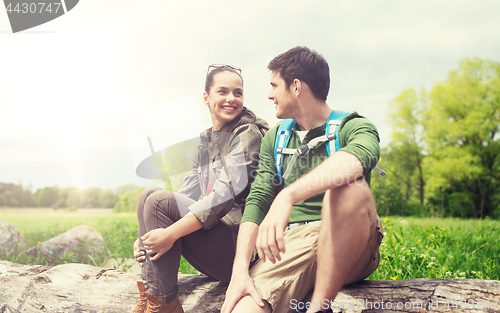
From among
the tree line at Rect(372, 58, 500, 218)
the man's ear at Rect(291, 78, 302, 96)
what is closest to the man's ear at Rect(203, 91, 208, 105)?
the man's ear at Rect(291, 78, 302, 96)

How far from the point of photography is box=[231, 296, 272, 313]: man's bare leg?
1528 mm

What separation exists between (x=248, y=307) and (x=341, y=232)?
58 centimetres

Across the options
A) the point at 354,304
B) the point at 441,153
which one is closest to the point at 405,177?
the point at 441,153

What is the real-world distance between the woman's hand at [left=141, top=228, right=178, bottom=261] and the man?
0.45 metres

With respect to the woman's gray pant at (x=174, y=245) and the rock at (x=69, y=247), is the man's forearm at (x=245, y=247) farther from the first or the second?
the rock at (x=69, y=247)

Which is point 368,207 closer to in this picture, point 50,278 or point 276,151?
point 276,151

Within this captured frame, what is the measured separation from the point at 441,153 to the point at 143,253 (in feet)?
60.6

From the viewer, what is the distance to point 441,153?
16.9m

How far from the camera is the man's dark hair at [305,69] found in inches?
78.6

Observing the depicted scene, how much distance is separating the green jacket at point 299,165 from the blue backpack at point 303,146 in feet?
0.10

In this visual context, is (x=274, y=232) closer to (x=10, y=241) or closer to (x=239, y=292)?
(x=239, y=292)

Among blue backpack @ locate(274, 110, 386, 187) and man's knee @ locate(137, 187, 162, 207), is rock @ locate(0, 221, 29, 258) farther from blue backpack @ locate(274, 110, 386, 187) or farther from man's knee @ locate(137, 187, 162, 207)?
blue backpack @ locate(274, 110, 386, 187)

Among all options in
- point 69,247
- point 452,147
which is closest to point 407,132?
point 452,147

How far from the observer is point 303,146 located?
182cm
